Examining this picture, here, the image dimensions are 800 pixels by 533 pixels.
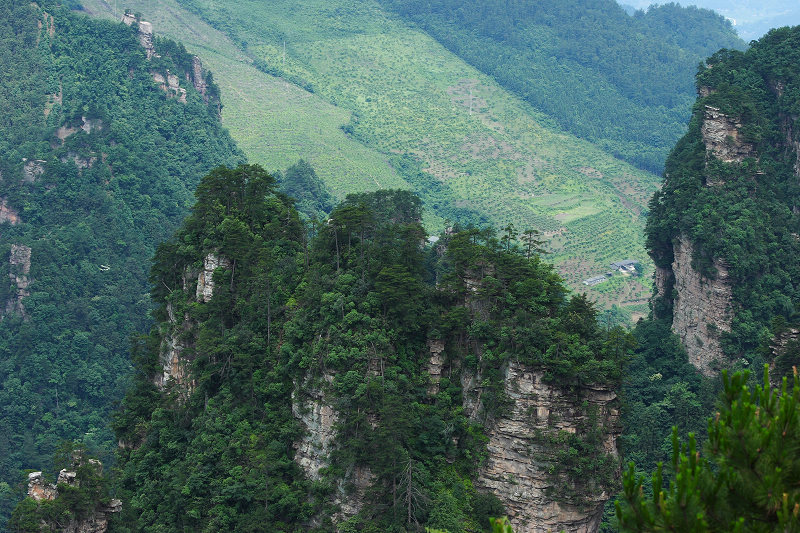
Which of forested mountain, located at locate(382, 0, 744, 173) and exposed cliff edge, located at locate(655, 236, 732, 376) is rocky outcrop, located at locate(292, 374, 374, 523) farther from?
forested mountain, located at locate(382, 0, 744, 173)

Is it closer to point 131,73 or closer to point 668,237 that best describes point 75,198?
point 131,73

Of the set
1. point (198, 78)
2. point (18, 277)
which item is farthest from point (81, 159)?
point (198, 78)

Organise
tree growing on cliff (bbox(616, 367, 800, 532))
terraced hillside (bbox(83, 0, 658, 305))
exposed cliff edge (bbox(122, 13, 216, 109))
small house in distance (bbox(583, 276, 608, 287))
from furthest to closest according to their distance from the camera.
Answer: exposed cliff edge (bbox(122, 13, 216, 109))
terraced hillside (bbox(83, 0, 658, 305))
small house in distance (bbox(583, 276, 608, 287))
tree growing on cliff (bbox(616, 367, 800, 532))

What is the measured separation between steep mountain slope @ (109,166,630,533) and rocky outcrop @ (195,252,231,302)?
0.56 feet

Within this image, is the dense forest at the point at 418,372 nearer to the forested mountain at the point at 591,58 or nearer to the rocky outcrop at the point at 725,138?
the rocky outcrop at the point at 725,138

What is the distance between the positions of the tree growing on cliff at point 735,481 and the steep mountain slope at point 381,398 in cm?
2037

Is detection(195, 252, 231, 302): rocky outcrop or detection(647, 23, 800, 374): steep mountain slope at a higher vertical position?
detection(647, 23, 800, 374): steep mountain slope

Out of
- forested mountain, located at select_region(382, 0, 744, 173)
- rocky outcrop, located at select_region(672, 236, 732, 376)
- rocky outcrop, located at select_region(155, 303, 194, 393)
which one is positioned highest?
forested mountain, located at select_region(382, 0, 744, 173)

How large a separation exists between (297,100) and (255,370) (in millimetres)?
91930

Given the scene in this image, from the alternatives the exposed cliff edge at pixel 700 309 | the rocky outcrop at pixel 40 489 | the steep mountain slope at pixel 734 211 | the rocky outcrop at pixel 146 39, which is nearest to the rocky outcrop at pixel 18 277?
the rocky outcrop at pixel 146 39

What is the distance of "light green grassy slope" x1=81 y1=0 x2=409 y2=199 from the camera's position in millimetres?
115688

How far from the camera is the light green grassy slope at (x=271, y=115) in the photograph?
11569 centimetres

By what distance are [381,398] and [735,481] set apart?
23092 millimetres

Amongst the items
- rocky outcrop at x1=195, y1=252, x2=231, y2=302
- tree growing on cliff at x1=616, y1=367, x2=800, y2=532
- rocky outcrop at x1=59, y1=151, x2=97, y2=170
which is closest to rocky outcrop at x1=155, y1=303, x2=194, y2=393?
rocky outcrop at x1=195, y1=252, x2=231, y2=302
